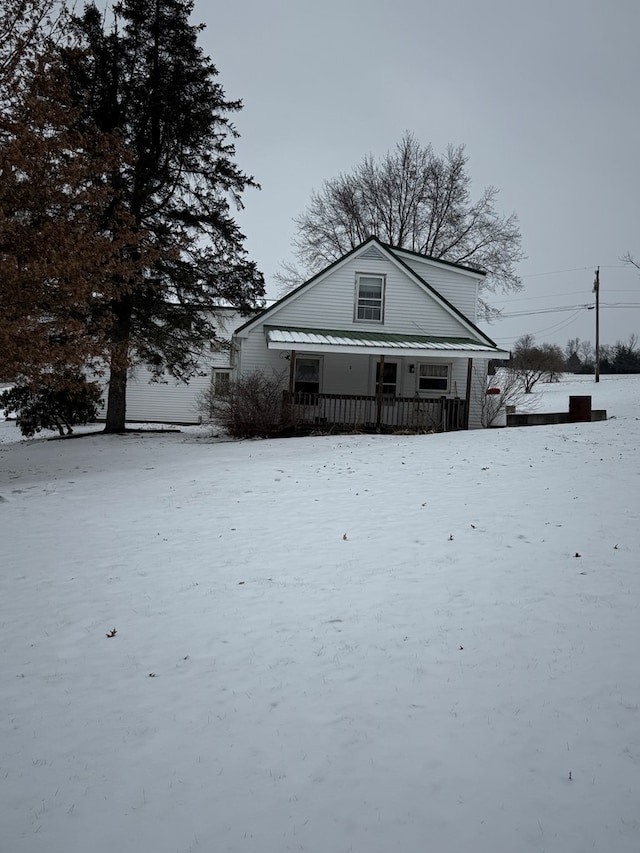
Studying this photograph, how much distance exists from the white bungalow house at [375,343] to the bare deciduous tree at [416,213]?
38.5 ft

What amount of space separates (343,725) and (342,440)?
12.3 metres

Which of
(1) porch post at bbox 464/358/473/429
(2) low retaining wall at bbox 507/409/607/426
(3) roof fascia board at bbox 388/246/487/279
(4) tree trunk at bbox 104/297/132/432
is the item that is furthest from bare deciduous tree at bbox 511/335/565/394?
(4) tree trunk at bbox 104/297/132/432

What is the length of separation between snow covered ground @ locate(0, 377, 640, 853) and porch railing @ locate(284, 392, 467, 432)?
951 centimetres

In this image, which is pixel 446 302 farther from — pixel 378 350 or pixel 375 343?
pixel 378 350

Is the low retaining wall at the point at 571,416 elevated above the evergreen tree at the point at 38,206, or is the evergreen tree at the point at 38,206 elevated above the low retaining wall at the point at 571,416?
the evergreen tree at the point at 38,206

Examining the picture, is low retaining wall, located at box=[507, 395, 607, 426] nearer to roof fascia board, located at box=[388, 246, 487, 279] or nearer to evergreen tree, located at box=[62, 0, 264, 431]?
roof fascia board, located at box=[388, 246, 487, 279]

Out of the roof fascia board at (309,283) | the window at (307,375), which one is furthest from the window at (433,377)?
the roof fascia board at (309,283)

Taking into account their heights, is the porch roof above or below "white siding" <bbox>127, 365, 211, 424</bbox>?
above

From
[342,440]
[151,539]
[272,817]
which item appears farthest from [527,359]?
[272,817]

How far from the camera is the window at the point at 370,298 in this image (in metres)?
19.8

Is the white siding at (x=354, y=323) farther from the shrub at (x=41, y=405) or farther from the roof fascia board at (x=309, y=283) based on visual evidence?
the shrub at (x=41, y=405)

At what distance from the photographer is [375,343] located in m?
17.5

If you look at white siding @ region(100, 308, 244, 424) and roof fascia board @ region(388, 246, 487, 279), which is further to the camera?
white siding @ region(100, 308, 244, 424)

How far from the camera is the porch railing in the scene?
18.1 meters
